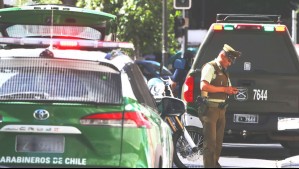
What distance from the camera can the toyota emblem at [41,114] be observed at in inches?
263

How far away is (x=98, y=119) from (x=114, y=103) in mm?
185

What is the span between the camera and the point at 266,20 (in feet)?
46.9

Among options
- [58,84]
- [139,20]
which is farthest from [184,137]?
[139,20]

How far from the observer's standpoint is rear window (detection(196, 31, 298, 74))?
13328 mm

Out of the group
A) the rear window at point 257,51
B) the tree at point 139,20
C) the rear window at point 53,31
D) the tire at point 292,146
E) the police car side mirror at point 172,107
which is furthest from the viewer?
the tree at point 139,20

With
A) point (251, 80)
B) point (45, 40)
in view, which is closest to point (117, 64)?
point (45, 40)

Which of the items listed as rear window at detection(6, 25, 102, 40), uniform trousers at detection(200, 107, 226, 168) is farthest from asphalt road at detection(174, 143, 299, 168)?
rear window at detection(6, 25, 102, 40)

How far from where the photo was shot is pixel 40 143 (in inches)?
264

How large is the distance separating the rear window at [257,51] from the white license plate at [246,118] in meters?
0.68

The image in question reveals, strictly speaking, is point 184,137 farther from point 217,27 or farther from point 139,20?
point 139,20

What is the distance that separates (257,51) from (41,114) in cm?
735

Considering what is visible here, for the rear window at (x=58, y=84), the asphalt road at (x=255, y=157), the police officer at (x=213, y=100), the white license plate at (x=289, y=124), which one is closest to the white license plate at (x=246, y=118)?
the white license plate at (x=289, y=124)

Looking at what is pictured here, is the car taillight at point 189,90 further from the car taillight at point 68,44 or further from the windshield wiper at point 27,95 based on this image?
the windshield wiper at point 27,95

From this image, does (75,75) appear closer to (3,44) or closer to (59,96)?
(59,96)
